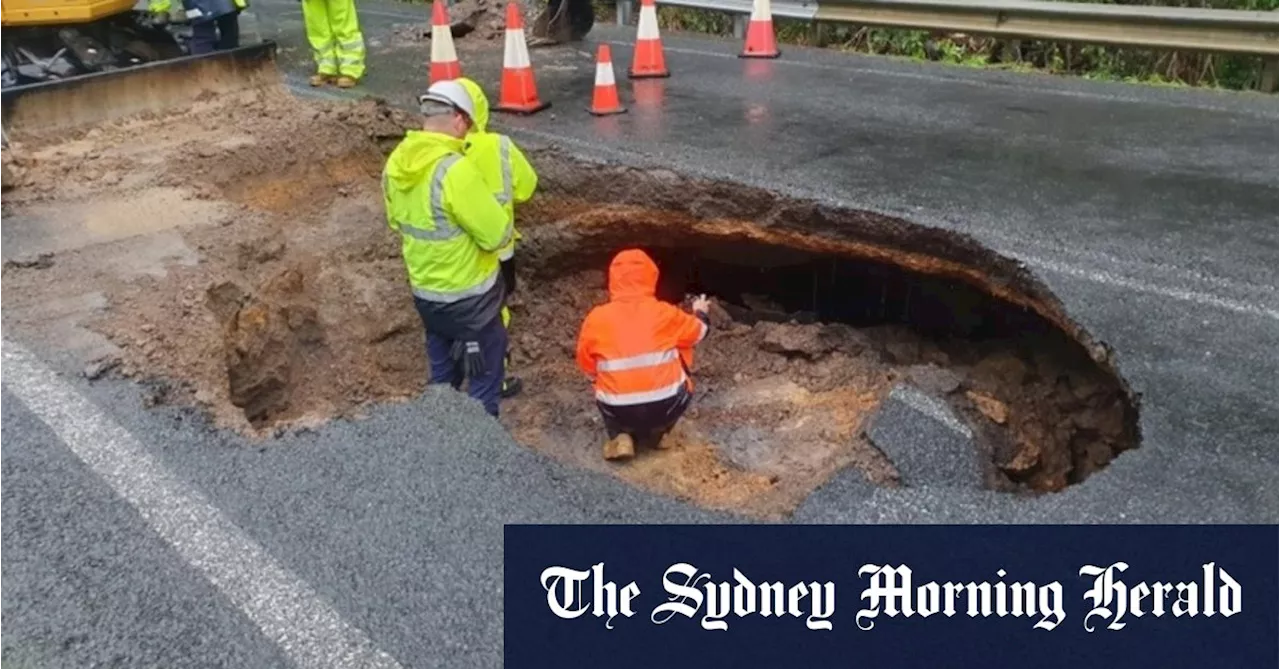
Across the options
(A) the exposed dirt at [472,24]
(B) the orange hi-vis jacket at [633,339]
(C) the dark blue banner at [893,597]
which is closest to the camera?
(C) the dark blue banner at [893,597]

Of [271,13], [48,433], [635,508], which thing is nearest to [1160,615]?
[635,508]

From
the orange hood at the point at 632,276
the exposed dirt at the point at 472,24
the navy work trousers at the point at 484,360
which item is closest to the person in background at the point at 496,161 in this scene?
the navy work trousers at the point at 484,360

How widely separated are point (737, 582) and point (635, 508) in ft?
1.59

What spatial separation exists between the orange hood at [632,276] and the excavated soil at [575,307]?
2.95 feet

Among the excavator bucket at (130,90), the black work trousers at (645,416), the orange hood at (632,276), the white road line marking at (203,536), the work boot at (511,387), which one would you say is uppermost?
the excavator bucket at (130,90)

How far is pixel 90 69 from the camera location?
29.2 feet

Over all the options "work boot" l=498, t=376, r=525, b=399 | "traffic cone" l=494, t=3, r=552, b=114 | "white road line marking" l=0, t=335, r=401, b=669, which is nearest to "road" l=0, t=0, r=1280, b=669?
"white road line marking" l=0, t=335, r=401, b=669

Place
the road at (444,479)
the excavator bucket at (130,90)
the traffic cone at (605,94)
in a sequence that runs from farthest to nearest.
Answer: the traffic cone at (605,94), the excavator bucket at (130,90), the road at (444,479)

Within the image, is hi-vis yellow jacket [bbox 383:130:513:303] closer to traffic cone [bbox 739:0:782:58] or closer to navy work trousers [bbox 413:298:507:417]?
navy work trousers [bbox 413:298:507:417]

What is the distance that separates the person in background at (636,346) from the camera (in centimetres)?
529

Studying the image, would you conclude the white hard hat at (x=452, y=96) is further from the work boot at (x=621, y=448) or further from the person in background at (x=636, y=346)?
the work boot at (x=621, y=448)

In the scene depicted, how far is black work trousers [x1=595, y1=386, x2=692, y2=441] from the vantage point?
5.46m

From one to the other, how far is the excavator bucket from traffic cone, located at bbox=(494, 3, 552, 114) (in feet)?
7.41

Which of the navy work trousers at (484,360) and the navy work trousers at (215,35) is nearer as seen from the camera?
the navy work trousers at (484,360)
